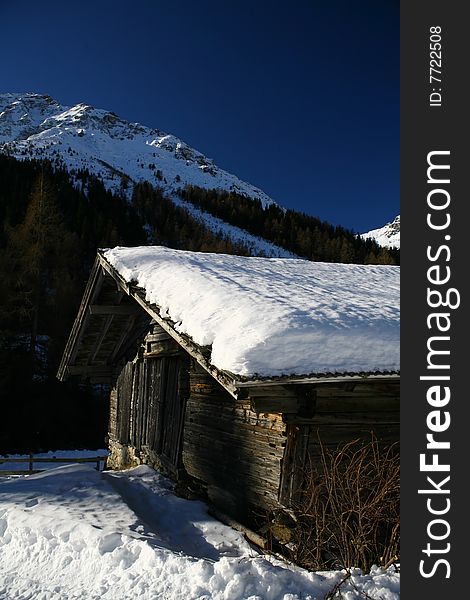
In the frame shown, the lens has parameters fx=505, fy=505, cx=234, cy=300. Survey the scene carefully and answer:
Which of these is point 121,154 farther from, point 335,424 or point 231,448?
point 335,424

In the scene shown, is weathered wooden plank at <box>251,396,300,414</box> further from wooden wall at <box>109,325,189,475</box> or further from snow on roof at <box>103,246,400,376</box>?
wooden wall at <box>109,325,189,475</box>

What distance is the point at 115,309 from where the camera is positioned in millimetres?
9500

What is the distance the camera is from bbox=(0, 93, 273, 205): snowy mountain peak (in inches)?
3413

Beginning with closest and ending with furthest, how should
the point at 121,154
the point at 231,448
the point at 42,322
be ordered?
the point at 231,448
the point at 42,322
the point at 121,154

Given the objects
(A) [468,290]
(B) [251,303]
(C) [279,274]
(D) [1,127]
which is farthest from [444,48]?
(D) [1,127]

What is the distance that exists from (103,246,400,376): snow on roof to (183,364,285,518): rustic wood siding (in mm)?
1181

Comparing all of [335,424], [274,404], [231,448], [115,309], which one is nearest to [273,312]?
[274,404]

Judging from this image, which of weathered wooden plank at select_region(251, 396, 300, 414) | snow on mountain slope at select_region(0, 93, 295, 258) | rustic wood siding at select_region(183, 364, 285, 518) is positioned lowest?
rustic wood siding at select_region(183, 364, 285, 518)

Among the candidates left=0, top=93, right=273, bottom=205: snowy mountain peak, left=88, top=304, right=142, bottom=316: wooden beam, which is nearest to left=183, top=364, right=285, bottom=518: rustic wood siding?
left=88, top=304, right=142, bottom=316: wooden beam

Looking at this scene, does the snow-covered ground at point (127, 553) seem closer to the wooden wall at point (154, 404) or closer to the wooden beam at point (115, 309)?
the wooden wall at point (154, 404)

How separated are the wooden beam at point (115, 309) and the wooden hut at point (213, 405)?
0.02 m

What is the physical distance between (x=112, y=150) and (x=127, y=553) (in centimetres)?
13375

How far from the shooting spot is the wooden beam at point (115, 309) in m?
9.38

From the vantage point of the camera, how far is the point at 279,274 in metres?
7.66
